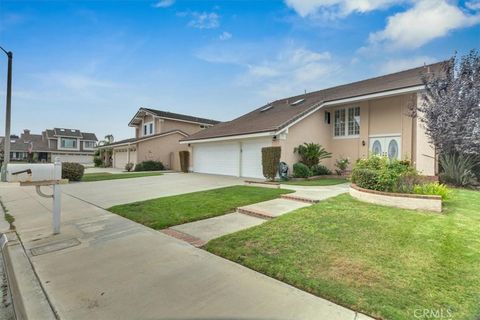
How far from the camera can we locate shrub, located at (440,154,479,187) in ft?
32.9

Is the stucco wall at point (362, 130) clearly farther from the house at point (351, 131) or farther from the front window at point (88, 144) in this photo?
the front window at point (88, 144)

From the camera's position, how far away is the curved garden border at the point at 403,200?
247 inches

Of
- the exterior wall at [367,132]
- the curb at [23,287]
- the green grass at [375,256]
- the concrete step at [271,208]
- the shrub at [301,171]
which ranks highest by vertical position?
the exterior wall at [367,132]

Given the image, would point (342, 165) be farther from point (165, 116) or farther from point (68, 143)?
point (68, 143)

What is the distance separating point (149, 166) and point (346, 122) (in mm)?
17829

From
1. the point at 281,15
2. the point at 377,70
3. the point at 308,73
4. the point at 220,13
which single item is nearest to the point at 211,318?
the point at 220,13

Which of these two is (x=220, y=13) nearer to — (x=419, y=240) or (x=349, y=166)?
(x=349, y=166)

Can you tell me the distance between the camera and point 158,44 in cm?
1400

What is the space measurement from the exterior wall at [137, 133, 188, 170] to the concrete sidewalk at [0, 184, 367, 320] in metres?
20.6

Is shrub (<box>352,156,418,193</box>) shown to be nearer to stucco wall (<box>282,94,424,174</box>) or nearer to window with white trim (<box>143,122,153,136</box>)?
stucco wall (<box>282,94,424,174</box>)

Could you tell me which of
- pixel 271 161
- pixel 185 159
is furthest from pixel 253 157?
pixel 185 159

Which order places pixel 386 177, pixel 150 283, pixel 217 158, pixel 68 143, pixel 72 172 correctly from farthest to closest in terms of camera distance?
pixel 68 143 → pixel 217 158 → pixel 72 172 → pixel 386 177 → pixel 150 283

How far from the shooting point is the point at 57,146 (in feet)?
154

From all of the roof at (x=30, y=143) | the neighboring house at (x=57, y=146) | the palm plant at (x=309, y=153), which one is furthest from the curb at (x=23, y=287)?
the roof at (x=30, y=143)
